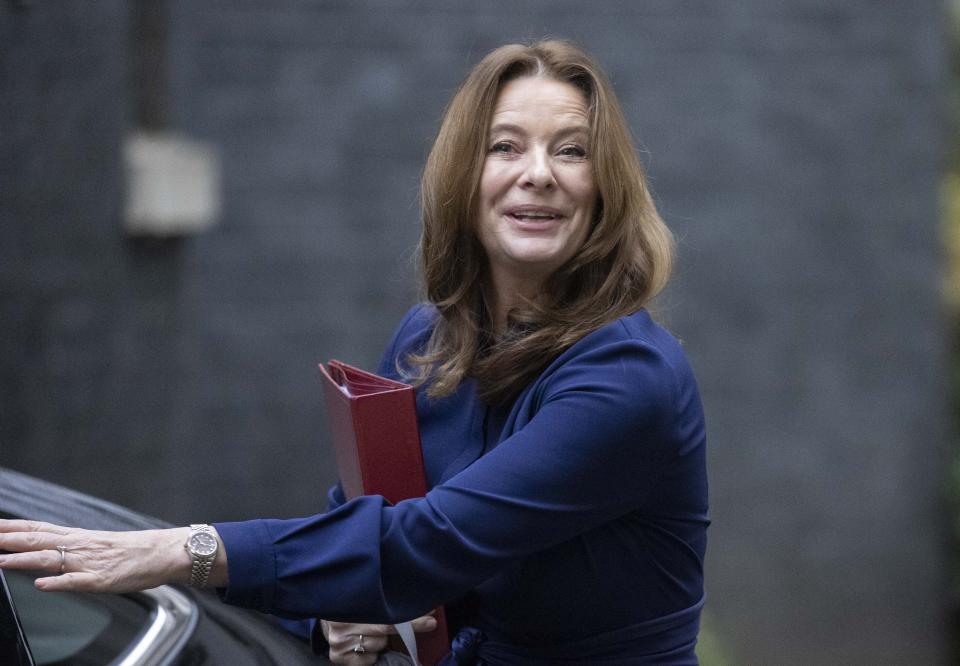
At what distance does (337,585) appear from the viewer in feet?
6.36

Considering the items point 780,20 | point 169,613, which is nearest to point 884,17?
point 780,20

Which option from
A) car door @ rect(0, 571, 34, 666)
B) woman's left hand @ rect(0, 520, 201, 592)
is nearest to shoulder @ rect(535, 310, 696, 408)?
woman's left hand @ rect(0, 520, 201, 592)

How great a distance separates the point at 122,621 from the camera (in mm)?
2297

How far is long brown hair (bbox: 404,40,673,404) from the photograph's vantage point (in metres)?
2.22

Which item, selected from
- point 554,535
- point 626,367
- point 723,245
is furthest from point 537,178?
point 723,245

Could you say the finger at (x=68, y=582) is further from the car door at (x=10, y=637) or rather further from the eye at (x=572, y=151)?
the eye at (x=572, y=151)

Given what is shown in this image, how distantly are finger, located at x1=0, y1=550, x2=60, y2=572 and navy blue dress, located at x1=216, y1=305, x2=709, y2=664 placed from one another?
22 cm

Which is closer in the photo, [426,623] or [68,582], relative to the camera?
[68,582]

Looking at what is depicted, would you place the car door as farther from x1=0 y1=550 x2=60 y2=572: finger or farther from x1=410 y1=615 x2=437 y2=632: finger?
x1=410 y1=615 x2=437 y2=632: finger

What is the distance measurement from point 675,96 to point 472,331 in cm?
408

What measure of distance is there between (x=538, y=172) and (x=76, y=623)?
40.8 inches

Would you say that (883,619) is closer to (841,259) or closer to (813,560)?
(813,560)

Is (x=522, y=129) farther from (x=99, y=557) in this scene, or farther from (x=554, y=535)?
(x=99, y=557)

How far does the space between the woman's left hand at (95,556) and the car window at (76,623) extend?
411mm
